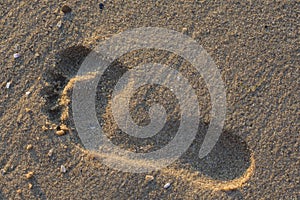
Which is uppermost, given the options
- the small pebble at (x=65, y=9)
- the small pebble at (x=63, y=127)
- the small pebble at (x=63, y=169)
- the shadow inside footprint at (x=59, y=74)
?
the small pebble at (x=65, y=9)

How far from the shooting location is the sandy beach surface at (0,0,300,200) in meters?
2.03

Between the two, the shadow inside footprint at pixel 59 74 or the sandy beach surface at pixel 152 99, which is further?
the shadow inside footprint at pixel 59 74

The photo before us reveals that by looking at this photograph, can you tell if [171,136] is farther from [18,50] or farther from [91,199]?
[18,50]

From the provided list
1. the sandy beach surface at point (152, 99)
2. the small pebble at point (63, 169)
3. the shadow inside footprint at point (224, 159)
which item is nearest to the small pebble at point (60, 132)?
the sandy beach surface at point (152, 99)

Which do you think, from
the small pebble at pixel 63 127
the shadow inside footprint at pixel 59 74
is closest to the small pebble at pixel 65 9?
the shadow inside footprint at pixel 59 74

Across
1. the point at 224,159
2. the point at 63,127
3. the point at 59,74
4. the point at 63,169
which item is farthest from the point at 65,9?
the point at 224,159

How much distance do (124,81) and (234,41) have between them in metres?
0.54

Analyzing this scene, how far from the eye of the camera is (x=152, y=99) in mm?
2115

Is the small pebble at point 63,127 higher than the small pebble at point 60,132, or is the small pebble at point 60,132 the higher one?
the small pebble at point 63,127

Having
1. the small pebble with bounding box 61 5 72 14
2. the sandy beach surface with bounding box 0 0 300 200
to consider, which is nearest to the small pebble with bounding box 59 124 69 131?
the sandy beach surface with bounding box 0 0 300 200

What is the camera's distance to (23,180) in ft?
6.87

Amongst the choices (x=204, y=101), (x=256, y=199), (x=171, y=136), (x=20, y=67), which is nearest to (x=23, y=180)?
(x=20, y=67)

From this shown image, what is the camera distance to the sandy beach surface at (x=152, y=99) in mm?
2027

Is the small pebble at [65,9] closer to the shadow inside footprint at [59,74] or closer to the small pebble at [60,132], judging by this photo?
the shadow inside footprint at [59,74]
